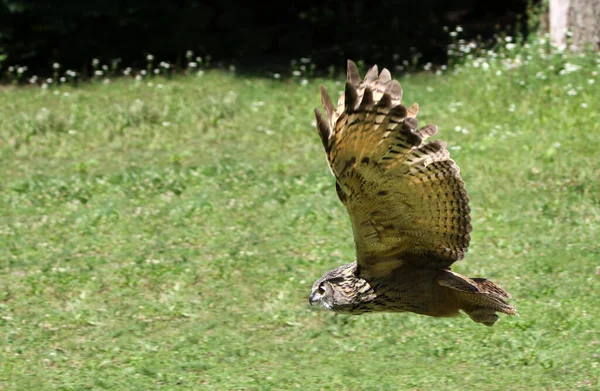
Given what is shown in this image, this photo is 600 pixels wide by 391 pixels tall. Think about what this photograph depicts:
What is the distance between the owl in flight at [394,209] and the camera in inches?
174

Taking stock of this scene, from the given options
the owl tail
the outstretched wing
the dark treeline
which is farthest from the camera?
the dark treeline

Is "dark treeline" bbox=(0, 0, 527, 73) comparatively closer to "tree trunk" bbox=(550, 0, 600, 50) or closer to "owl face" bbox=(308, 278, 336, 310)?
"tree trunk" bbox=(550, 0, 600, 50)

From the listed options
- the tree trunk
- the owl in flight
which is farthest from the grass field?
the owl in flight

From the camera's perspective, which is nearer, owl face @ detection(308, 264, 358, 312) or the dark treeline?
owl face @ detection(308, 264, 358, 312)

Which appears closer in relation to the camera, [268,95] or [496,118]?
[496,118]

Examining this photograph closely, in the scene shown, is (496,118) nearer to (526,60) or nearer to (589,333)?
(526,60)

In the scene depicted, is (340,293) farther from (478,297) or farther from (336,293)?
(478,297)

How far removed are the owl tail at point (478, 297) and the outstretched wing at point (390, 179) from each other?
4.6 inches

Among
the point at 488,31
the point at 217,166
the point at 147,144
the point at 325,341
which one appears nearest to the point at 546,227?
the point at 325,341

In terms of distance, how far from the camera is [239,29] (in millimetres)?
16141

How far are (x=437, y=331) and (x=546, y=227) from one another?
2091 mm

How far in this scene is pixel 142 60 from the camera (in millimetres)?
15469

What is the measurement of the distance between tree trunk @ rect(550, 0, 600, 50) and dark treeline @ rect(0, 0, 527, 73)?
2615 millimetres

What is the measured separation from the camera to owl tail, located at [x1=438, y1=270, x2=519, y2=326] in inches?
209
